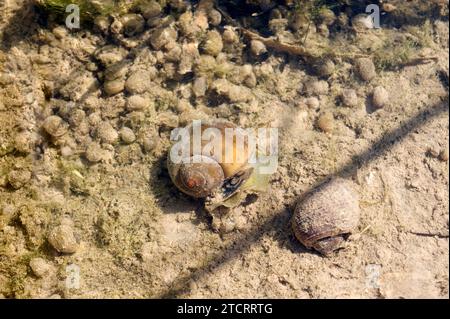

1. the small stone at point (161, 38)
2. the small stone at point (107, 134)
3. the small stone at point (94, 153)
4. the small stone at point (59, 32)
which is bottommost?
the small stone at point (94, 153)

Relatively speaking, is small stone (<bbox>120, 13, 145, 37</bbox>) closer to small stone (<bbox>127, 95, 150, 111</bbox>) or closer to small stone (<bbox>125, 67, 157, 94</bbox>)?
small stone (<bbox>125, 67, 157, 94</bbox>)

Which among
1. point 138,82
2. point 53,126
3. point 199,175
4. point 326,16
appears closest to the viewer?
point 199,175

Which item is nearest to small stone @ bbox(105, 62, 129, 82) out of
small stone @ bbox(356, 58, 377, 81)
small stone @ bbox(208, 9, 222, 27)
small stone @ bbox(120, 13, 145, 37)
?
small stone @ bbox(120, 13, 145, 37)

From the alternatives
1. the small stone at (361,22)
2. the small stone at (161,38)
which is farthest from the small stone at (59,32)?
the small stone at (361,22)

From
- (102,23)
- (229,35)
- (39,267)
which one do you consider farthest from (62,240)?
(229,35)

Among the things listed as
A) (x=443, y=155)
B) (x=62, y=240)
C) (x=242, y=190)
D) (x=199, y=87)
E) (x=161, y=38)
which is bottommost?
(x=443, y=155)

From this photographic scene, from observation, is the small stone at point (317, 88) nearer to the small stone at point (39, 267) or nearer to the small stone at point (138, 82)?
the small stone at point (138, 82)

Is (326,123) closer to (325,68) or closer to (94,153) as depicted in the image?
(325,68)
